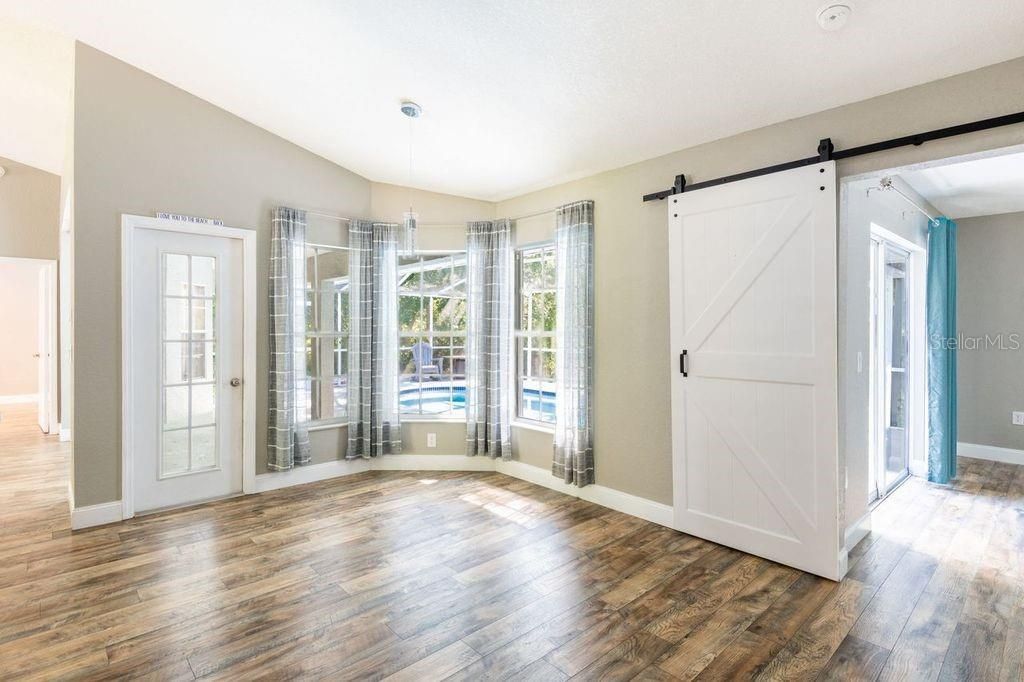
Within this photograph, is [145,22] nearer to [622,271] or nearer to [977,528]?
[622,271]

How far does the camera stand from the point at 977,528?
3416 mm

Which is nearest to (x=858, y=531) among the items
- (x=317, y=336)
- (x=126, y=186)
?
(x=317, y=336)

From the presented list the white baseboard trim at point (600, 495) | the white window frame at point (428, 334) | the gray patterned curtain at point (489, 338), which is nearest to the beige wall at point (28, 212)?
the white window frame at point (428, 334)

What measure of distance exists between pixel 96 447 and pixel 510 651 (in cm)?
324

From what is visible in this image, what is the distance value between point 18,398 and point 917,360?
41.8ft

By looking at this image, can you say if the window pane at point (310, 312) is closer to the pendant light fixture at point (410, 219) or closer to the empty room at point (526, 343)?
the empty room at point (526, 343)

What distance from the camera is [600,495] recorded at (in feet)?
12.7

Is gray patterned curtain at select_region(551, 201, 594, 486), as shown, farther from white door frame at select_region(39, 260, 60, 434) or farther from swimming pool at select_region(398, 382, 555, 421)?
white door frame at select_region(39, 260, 60, 434)

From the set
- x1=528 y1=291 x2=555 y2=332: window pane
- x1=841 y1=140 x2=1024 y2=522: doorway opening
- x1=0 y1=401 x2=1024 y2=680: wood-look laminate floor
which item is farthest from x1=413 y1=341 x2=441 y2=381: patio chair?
x1=841 y1=140 x2=1024 y2=522: doorway opening

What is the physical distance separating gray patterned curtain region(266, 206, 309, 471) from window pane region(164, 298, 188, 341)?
2.00 ft

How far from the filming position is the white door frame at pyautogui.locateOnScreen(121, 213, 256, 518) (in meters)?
3.48

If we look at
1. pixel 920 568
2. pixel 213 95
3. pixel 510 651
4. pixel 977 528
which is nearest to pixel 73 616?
pixel 510 651

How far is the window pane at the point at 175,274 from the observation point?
3703 mm

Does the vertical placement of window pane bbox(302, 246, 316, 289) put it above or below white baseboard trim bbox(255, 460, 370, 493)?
above
